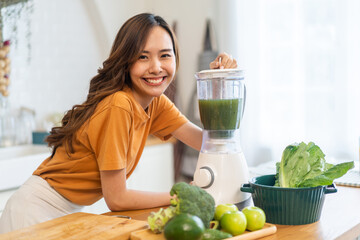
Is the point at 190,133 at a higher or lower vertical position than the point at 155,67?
lower

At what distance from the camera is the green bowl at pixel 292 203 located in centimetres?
107

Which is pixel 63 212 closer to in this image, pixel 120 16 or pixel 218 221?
pixel 218 221

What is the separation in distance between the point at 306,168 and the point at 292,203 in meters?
0.10

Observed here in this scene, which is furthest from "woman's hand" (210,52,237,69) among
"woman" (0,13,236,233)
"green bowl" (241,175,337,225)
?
"green bowl" (241,175,337,225)

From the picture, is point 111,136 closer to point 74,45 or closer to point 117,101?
point 117,101

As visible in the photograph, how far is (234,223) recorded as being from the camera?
3.12ft

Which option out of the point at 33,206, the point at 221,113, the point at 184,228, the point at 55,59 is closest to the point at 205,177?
the point at 221,113

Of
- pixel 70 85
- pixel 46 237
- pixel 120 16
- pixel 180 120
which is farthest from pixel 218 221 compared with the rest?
pixel 120 16

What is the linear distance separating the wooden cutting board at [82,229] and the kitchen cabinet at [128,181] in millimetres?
1244

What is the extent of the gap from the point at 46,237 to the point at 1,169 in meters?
1.34

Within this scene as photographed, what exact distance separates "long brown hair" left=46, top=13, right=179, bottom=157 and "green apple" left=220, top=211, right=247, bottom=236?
0.59 m

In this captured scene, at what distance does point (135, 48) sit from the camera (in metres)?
1.37

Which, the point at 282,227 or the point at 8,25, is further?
the point at 8,25

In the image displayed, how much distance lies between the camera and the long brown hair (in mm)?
1375
